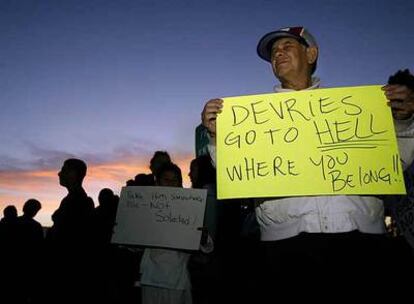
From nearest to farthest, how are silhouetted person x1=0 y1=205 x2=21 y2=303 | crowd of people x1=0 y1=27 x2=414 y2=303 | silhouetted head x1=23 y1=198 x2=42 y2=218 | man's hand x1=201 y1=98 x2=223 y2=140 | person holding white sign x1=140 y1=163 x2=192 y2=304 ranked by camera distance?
crowd of people x1=0 y1=27 x2=414 y2=303 < man's hand x1=201 y1=98 x2=223 y2=140 < person holding white sign x1=140 y1=163 x2=192 y2=304 < silhouetted person x1=0 y1=205 x2=21 y2=303 < silhouetted head x1=23 y1=198 x2=42 y2=218

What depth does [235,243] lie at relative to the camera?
4.52 meters

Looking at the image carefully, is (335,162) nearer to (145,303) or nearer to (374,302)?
(374,302)

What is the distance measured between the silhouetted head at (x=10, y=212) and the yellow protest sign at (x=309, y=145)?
5.68 metres

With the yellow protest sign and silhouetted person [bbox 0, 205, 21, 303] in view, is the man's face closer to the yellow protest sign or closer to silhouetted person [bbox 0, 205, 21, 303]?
the yellow protest sign

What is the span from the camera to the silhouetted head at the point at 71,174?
3957 millimetres

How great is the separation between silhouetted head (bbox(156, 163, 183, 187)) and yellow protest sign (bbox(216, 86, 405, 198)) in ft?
7.71

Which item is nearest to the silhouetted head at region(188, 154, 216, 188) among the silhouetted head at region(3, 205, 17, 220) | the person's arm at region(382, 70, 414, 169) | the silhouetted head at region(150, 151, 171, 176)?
the silhouetted head at region(150, 151, 171, 176)

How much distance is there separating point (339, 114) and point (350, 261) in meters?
0.61

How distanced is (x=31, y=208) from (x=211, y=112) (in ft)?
18.1

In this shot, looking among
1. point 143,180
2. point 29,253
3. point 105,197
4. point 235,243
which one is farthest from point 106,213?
point 29,253

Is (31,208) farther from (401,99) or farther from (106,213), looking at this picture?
(401,99)

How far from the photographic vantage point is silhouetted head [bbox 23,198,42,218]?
6.04m

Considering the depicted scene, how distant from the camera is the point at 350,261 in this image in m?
1.36

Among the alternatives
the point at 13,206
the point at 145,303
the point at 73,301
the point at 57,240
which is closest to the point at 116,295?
the point at 73,301
